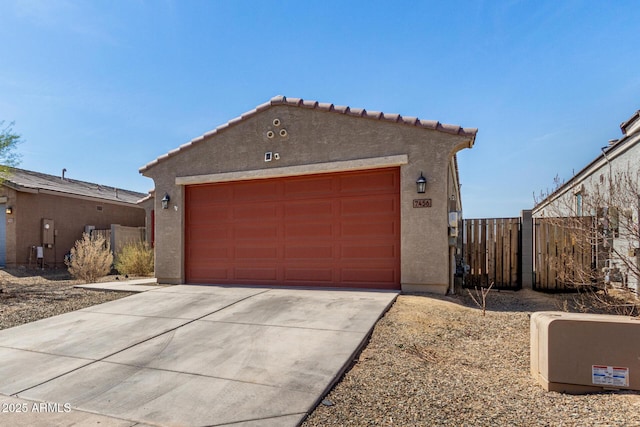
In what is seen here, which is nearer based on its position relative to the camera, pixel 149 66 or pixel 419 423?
pixel 419 423

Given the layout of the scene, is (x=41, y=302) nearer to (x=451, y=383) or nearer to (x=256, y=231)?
(x=256, y=231)

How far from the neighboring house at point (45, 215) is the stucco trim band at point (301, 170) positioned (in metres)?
8.40

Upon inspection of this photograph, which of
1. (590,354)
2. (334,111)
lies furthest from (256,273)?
(590,354)

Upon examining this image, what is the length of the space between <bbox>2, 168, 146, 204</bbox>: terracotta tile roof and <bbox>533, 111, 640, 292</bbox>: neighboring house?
16.8m

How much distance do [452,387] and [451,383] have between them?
0.10 m

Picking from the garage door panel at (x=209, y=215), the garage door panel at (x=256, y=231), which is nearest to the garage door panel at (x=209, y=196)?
the garage door panel at (x=209, y=215)

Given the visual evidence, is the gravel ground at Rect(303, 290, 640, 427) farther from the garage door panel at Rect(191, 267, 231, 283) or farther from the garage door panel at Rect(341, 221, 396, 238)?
the garage door panel at Rect(191, 267, 231, 283)

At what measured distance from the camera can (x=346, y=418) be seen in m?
2.95

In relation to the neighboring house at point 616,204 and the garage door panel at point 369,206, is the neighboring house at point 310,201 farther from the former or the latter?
the neighboring house at point 616,204

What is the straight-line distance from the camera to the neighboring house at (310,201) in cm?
743

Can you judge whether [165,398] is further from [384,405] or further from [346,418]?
[384,405]

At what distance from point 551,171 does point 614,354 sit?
17.1ft

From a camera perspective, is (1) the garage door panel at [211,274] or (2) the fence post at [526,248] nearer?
(2) the fence post at [526,248]

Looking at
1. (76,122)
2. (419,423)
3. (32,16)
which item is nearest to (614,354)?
(419,423)
